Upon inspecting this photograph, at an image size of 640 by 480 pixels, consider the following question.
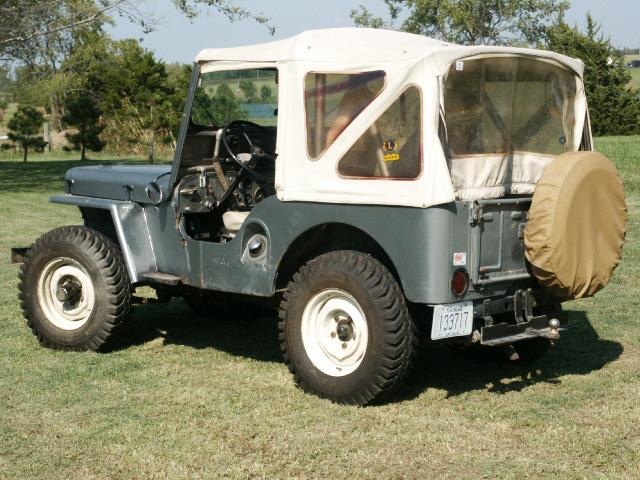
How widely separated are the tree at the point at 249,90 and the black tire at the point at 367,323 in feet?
4.58

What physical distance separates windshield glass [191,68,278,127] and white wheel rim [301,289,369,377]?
1.37 metres

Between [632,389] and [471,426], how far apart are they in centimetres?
138

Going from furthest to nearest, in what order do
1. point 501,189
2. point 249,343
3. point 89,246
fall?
point 249,343 → point 89,246 → point 501,189

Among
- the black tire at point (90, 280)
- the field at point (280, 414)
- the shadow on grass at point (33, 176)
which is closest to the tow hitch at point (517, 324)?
the field at point (280, 414)

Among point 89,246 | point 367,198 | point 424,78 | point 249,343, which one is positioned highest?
point 424,78

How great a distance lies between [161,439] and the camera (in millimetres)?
5520

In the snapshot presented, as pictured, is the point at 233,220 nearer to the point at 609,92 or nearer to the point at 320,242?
the point at 320,242

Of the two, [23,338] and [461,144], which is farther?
[23,338]

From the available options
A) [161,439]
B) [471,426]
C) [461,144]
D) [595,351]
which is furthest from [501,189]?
[161,439]

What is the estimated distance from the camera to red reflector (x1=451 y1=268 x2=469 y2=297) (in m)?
5.79

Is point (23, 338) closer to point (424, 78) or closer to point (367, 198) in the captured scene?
point (367, 198)

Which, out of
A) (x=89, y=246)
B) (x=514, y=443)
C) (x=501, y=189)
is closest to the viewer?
(x=514, y=443)

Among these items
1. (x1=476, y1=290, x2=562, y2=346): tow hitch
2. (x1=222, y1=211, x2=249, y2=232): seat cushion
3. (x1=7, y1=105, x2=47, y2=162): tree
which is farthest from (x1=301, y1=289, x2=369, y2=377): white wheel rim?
(x1=7, y1=105, x2=47, y2=162): tree

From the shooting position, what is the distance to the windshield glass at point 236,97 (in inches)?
267
